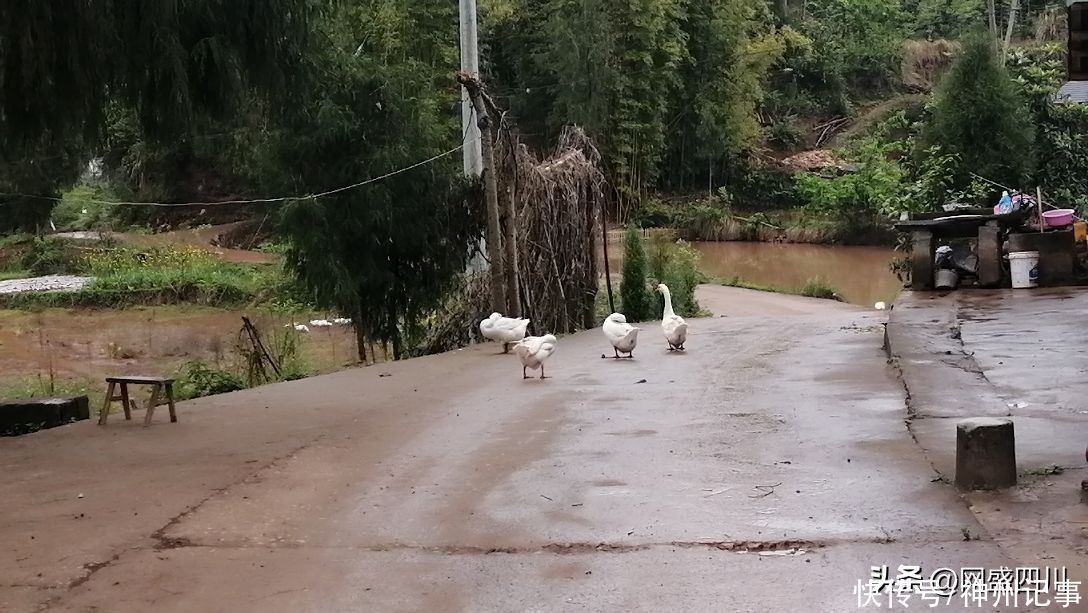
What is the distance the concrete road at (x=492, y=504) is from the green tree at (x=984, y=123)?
13.5 m

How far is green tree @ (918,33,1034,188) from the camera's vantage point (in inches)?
821

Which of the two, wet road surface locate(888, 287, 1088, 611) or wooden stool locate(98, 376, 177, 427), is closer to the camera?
wet road surface locate(888, 287, 1088, 611)

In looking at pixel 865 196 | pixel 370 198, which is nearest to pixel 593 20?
pixel 865 196

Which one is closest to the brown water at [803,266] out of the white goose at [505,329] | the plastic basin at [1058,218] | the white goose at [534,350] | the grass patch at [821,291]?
the grass patch at [821,291]

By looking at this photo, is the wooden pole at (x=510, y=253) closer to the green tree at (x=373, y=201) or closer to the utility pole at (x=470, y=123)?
the green tree at (x=373, y=201)

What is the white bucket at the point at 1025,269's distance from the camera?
558 inches

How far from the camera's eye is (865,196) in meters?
36.1

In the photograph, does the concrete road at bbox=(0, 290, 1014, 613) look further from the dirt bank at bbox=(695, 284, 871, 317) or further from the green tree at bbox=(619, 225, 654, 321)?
the dirt bank at bbox=(695, 284, 871, 317)

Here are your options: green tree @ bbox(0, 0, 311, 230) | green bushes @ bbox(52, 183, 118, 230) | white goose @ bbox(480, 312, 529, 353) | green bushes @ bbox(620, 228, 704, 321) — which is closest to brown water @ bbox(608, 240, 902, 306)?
green bushes @ bbox(620, 228, 704, 321)

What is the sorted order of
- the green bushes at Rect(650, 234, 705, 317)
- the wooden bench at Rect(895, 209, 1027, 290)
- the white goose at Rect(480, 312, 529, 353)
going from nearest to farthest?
the white goose at Rect(480, 312, 529, 353)
the wooden bench at Rect(895, 209, 1027, 290)
the green bushes at Rect(650, 234, 705, 317)

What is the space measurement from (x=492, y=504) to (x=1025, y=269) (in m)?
11.3

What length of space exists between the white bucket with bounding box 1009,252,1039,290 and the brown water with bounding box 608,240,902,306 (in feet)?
33.3

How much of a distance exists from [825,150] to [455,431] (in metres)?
38.9

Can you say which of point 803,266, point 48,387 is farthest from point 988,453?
point 803,266
